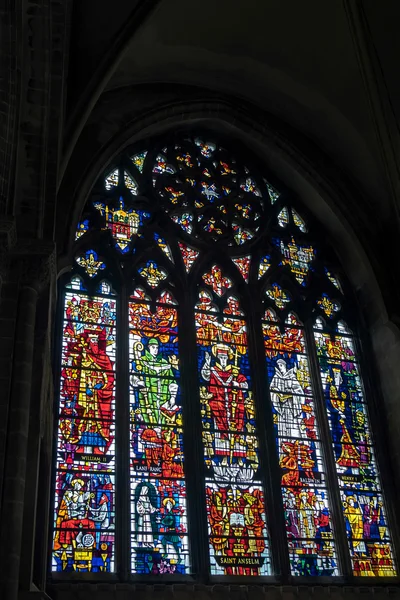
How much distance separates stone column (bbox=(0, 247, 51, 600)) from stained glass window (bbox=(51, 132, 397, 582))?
5.19ft

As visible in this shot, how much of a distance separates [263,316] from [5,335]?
408 cm

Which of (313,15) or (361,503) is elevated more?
(313,15)

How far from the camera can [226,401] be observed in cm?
912

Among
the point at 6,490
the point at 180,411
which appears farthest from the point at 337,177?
the point at 6,490

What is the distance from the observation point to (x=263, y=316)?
396 inches

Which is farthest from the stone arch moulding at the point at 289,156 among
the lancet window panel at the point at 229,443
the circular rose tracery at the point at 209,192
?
the lancet window panel at the point at 229,443

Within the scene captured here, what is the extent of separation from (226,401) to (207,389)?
26 centimetres

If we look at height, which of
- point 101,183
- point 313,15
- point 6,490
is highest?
point 313,15

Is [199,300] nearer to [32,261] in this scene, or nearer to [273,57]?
[32,261]

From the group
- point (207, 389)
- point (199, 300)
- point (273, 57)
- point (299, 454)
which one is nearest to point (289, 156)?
point (273, 57)

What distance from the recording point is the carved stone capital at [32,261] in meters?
7.22

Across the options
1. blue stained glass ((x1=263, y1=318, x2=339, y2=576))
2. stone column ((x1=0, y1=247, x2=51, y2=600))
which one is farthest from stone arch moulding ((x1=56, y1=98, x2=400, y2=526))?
stone column ((x1=0, y1=247, x2=51, y2=600))

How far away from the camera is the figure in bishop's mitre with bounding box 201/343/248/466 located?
8.77 meters

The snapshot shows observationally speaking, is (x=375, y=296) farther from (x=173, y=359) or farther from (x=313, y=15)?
(x=313, y=15)
